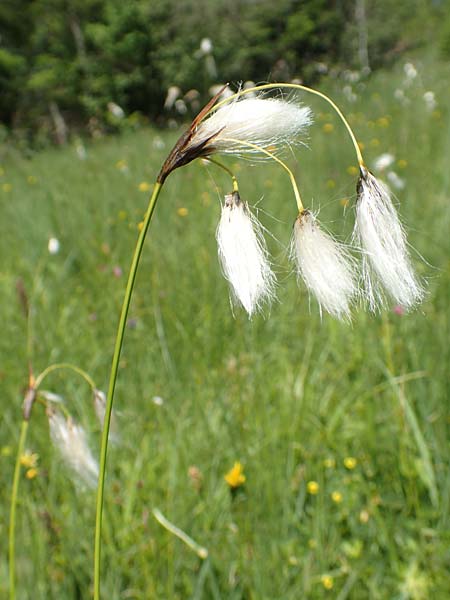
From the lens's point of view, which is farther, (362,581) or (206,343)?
(206,343)

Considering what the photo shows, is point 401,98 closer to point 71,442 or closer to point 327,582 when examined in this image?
point 327,582

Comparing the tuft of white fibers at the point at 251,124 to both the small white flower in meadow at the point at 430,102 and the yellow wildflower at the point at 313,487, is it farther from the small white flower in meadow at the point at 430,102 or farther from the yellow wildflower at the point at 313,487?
the small white flower in meadow at the point at 430,102

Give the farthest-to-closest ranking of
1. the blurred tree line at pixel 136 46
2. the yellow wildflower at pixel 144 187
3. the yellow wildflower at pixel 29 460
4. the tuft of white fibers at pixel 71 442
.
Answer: the blurred tree line at pixel 136 46 < the yellow wildflower at pixel 144 187 < the yellow wildflower at pixel 29 460 < the tuft of white fibers at pixel 71 442

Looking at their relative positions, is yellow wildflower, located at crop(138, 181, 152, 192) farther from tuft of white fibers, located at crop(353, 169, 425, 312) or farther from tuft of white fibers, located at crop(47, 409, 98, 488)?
tuft of white fibers, located at crop(353, 169, 425, 312)

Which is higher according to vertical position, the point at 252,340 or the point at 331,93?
the point at 252,340

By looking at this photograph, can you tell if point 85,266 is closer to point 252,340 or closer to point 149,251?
point 149,251

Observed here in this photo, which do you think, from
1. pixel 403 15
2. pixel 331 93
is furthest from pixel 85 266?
pixel 403 15

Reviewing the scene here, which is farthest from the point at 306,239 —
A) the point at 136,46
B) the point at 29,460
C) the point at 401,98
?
the point at 136,46

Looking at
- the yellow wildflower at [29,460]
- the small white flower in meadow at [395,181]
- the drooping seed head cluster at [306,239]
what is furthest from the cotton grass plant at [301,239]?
the small white flower in meadow at [395,181]
